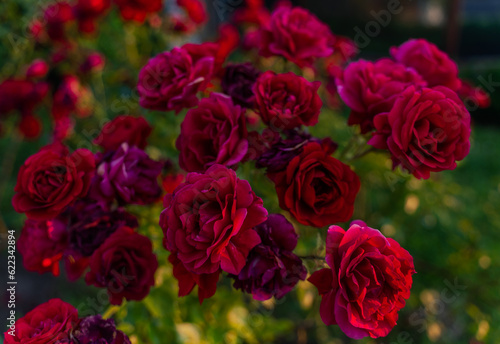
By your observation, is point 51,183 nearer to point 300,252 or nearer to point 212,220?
point 212,220

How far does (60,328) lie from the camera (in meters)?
0.68

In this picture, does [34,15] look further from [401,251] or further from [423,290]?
[423,290]

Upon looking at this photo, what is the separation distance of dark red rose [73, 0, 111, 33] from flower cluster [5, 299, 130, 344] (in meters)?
1.57

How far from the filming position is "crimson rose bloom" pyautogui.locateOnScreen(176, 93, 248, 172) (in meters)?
0.72

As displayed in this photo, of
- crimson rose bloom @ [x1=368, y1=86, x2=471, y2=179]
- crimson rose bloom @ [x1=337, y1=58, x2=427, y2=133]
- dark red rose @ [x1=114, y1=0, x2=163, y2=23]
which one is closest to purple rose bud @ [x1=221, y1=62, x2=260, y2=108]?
crimson rose bloom @ [x1=337, y1=58, x2=427, y2=133]

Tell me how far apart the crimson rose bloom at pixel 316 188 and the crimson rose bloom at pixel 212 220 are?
0.32 feet

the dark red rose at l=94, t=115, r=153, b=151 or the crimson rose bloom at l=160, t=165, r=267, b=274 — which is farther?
the dark red rose at l=94, t=115, r=153, b=151

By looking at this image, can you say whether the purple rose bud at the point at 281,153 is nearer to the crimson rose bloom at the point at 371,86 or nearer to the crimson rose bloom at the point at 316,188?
the crimson rose bloom at the point at 316,188

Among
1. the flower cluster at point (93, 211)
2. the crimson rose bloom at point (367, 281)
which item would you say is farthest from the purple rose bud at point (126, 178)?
the crimson rose bloom at point (367, 281)

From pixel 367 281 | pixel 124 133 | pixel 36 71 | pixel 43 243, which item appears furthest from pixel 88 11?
pixel 367 281

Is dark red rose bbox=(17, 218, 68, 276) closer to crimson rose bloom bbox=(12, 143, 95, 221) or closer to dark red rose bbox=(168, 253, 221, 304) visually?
crimson rose bloom bbox=(12, 143, 95, 221)

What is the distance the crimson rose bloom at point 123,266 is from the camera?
766 millimetres

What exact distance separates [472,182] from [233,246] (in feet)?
11.7

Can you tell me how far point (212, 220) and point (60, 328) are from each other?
1.16 feet
